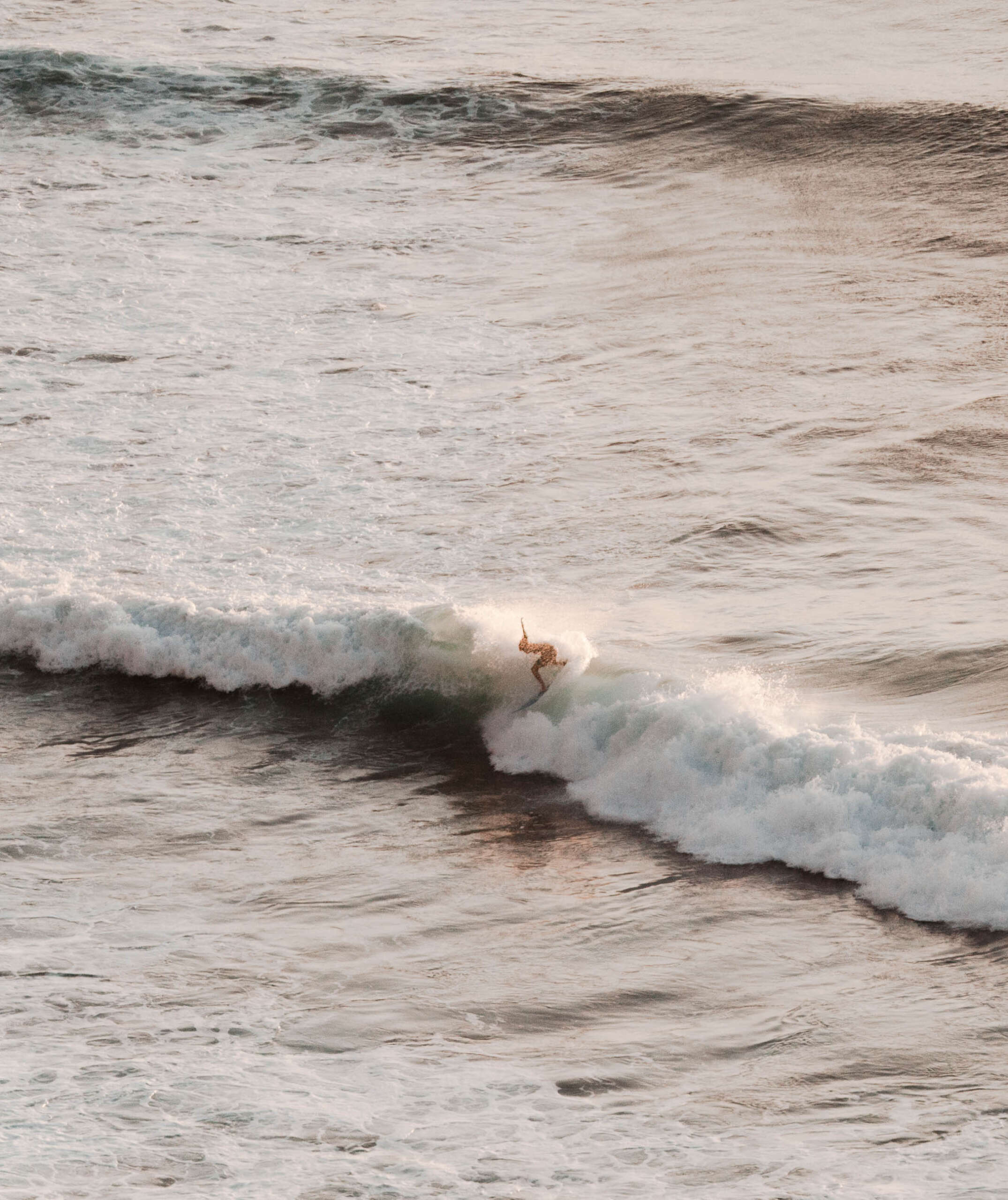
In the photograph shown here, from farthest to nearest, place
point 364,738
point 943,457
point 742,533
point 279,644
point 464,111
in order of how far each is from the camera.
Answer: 1. point 464,111
2. point 943,457
3. point 742,533
4. point 279,644
5. point 364,738

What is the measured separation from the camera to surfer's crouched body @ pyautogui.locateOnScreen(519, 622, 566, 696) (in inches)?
372

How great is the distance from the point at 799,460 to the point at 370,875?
6187 millimetres

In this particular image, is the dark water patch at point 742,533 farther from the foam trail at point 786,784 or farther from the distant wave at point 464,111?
the distant wave at point 464,111

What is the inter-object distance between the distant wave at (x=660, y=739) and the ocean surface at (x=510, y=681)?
0.09 ft

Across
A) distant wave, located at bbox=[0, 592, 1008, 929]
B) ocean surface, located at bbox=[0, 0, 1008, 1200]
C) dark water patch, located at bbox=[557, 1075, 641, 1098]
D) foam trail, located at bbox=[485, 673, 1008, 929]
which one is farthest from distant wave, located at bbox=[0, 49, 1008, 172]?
dark water patch, located at bbox=[557, 1075, 641, 1098]

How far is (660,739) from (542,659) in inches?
42.9

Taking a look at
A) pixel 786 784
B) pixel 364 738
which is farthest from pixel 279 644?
pixel 786 784

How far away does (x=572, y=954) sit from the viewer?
22.7 ft

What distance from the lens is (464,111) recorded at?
24641 millimetres

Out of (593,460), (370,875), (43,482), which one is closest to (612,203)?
(593,460)

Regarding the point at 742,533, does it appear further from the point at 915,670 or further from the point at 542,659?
the point at 542,659

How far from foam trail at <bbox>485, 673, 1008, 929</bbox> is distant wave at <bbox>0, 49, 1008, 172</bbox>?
592 inches

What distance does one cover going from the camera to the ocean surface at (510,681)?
5820mm

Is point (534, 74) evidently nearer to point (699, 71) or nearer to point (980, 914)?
point (699, 71)
